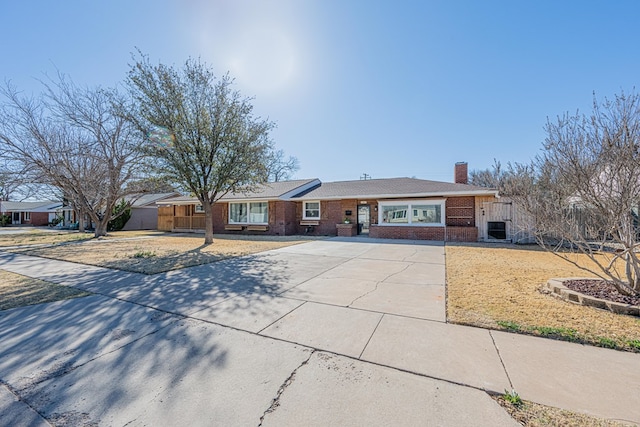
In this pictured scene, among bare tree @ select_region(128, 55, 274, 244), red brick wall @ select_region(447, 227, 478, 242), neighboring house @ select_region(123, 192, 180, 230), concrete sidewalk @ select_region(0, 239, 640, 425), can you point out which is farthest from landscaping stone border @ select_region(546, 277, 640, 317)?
neighboring house @ select_region(123, 192, 180, 230)

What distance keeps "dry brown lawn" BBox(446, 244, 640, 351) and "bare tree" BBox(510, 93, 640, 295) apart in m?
1.02

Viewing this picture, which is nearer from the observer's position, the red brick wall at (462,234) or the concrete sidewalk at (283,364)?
the concrete sidewalk at (283,364)

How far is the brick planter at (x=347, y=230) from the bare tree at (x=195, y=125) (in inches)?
260

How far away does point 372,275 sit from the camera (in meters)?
6.24

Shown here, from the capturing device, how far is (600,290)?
4.57 meters

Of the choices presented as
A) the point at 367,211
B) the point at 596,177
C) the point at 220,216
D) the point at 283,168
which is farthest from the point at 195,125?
the point at 283,168

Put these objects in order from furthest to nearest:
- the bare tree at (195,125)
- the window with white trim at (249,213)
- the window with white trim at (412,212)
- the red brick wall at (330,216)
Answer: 1. the window with white trim at (249,213)
2. the red brick wall at (330,216)
3. the window with white trim at (412,212)
4. the bare tree at (195,125)

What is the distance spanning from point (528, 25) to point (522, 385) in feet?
32.7

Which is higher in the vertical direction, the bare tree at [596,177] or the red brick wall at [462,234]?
the bare tree at [596,177]

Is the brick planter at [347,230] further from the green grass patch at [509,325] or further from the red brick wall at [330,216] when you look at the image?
the green grass patch at [509,325]

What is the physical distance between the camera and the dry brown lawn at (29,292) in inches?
178

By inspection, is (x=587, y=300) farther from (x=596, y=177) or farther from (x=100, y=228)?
(x=100, y=228)

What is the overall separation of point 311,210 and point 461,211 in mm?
9097

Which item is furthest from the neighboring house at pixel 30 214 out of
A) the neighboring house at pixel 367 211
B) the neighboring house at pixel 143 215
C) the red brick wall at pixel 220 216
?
the red brick wall at pixel 220 216
